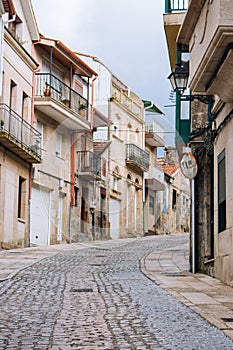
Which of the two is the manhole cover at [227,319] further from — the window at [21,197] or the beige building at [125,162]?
the window at [21,197]

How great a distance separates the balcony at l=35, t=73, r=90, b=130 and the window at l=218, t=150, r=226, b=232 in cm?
1199

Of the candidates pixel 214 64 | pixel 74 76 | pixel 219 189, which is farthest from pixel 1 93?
pixel 214 64

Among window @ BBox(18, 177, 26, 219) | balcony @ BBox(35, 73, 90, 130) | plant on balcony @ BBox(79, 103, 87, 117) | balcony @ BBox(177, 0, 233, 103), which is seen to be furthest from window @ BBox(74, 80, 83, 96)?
balcony @ BBox(177, 0, 233, 103)

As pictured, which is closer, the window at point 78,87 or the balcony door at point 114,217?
the balcony door at point 114,217

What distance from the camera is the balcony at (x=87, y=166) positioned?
2193 centimetres

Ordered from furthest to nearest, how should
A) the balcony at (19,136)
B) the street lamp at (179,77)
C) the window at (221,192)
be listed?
the balcony at (19,136)
the street lamp at (179,77)
the window at (221,192)

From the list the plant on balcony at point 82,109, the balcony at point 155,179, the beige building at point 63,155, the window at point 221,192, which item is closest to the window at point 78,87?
the beige building at point 63,155

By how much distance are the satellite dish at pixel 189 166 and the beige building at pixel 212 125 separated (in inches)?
15.7

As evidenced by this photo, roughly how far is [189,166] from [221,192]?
56.9 inches

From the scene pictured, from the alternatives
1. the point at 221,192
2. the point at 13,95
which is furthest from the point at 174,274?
the point at 13,95

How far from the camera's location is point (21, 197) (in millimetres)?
26469

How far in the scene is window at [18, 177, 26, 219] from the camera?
26203 millimetres

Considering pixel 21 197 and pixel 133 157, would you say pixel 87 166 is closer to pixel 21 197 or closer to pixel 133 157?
pixel 133 157

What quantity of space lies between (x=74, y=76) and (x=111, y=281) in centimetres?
1951
